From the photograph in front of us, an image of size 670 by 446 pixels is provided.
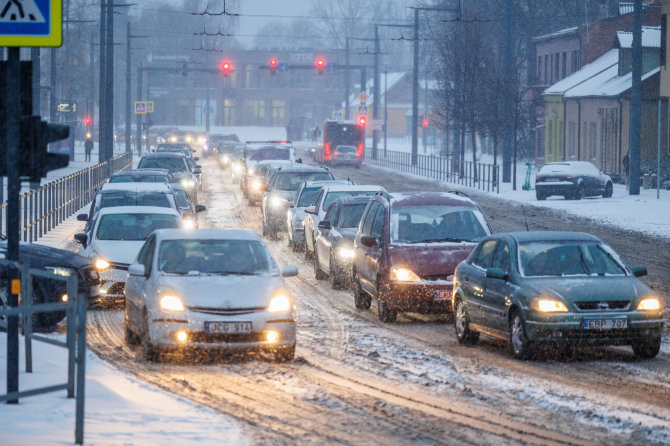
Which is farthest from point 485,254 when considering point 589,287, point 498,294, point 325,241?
point 325,241

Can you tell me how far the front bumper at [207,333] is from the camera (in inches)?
529

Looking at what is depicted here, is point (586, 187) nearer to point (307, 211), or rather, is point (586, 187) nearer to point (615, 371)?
point (307, 211)

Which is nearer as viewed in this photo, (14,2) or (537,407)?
(14,2)

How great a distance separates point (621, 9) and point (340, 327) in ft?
185

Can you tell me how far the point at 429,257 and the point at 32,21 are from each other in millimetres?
8242

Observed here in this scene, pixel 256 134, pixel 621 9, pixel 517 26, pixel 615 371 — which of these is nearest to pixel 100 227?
pixel 615 371

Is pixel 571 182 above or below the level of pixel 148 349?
above

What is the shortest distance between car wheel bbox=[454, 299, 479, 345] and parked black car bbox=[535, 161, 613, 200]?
29737mm

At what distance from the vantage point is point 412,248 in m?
17.3

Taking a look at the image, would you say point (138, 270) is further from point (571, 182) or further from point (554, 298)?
point (571, 182)

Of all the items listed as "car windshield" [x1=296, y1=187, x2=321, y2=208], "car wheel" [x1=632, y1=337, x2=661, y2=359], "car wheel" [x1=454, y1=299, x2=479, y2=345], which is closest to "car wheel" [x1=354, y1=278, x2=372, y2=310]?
"car wheel" [x1=454, y1=299, x2=479, y2=345]

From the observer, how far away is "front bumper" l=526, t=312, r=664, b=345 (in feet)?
44.0

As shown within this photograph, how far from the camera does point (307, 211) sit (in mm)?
25406

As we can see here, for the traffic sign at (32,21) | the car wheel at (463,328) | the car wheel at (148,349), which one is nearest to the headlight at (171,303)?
the car wheel at (148,349)
